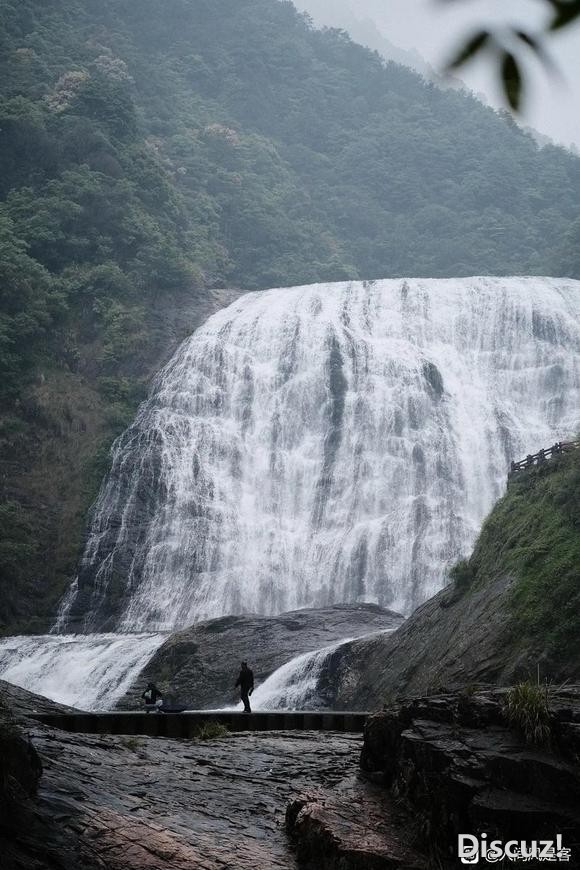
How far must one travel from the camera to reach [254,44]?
7912cm

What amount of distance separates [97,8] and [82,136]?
97.7 feet

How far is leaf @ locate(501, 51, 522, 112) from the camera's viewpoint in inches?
56.6

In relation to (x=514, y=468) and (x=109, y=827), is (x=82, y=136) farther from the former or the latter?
(x=109, y=827)

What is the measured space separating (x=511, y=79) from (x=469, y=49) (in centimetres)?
8

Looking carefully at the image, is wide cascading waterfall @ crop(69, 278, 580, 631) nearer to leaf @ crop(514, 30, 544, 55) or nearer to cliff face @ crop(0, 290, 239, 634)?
cliff face @ crop(0, 290, 239, 634)

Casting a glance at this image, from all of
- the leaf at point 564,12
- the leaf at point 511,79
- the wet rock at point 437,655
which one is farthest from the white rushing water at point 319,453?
the leaf at point 564,12

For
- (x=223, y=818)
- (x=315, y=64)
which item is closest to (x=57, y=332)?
(x=223, y=818)

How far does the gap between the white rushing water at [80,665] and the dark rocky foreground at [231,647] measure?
67 cm

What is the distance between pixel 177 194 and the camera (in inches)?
2248

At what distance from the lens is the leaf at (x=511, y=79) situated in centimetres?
144

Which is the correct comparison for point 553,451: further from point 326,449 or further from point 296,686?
point 326,449

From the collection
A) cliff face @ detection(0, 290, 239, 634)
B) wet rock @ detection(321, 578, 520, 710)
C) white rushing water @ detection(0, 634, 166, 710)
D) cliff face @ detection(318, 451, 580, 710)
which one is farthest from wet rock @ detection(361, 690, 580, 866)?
cliff face @ detection(0, 290, 239, 634)

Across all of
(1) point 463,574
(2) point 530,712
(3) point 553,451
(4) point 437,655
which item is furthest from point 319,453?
(2) point 530,712

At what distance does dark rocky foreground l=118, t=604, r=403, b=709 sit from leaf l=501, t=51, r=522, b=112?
22.4 metres
